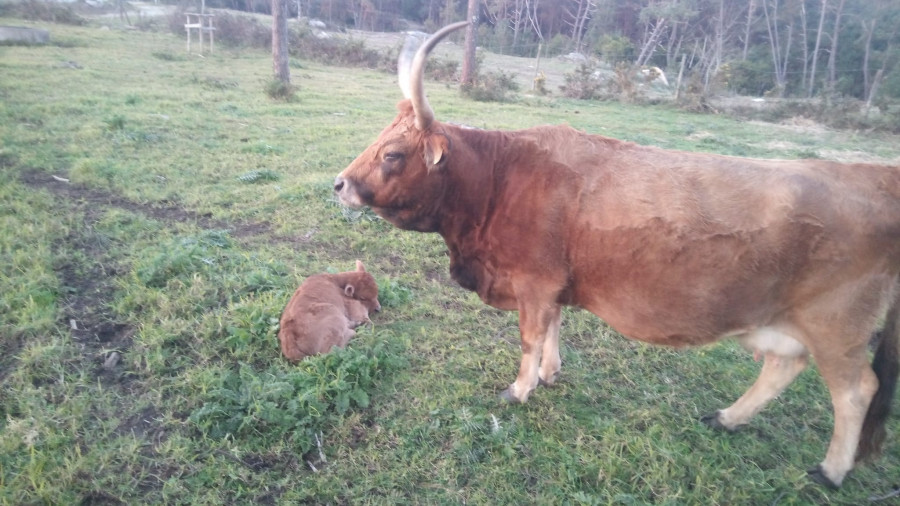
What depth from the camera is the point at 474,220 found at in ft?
12.0

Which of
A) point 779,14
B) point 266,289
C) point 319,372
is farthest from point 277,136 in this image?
point 779,14

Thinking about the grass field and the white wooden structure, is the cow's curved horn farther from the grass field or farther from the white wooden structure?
the white wooden structure

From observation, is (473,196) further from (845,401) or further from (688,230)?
(845,401)

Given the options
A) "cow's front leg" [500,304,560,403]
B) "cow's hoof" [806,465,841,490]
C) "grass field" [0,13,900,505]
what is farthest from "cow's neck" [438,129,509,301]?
"cow's hoof" [806,465,841,490]

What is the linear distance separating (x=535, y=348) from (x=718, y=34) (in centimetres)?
3072

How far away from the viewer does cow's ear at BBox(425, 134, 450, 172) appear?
3.39 m

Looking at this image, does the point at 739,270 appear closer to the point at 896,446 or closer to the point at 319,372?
the point at 896,446

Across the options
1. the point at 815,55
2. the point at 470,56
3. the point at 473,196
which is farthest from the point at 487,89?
the point at 815,55

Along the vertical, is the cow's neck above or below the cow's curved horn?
below

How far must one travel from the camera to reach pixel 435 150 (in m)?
A: 3.40

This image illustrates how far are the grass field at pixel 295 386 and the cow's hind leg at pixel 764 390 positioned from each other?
108 millimetres

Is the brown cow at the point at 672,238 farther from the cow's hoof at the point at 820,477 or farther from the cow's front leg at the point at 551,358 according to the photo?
the cow's front leg at the point at 551,358

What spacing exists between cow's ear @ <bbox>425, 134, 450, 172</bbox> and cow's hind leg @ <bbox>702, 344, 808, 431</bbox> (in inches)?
93.1

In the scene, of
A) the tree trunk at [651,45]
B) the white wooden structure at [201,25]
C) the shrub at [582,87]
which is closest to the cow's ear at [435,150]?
the shrub at [582,87]
